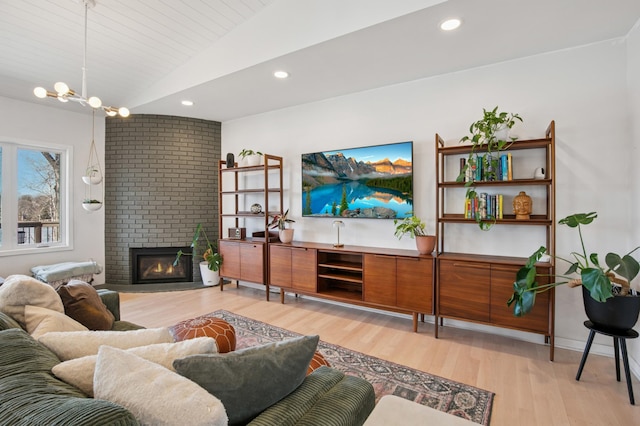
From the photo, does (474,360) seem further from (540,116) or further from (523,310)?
(540,116)

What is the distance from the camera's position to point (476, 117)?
122 inches

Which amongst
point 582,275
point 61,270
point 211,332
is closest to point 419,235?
point 582,275

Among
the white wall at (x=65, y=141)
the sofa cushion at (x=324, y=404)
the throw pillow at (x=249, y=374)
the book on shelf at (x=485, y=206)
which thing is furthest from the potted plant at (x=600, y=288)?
the white wall at (x=65, y=141)

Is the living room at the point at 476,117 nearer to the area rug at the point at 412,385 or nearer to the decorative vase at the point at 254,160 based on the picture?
the decorative vase at the point at 254,160

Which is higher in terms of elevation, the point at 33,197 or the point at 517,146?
the point at 517,146

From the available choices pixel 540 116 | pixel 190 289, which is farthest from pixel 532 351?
pixel 190 289

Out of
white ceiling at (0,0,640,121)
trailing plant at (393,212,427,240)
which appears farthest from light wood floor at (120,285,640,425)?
white ceiling at (0,0,640,121)

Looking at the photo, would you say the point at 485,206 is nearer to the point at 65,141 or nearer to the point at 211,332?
the point at 211,332

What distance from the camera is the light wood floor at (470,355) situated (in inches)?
75.7

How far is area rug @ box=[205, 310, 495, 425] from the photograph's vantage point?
1932 mm

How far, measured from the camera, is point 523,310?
2.33 m

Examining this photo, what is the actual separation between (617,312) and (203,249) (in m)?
5.04

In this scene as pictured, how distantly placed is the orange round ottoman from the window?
12.9 feet

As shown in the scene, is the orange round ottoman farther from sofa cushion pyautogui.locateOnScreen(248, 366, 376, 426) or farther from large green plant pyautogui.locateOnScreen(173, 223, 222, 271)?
large green plant pyautogui.locateOnScreen(173, 223, 222, 271)
